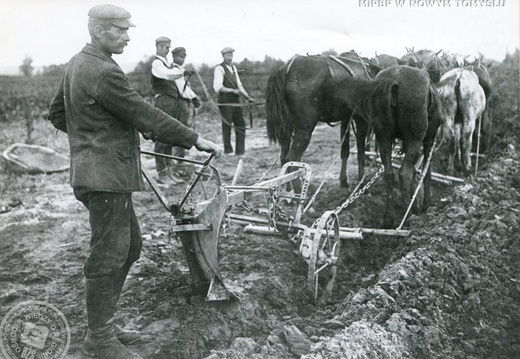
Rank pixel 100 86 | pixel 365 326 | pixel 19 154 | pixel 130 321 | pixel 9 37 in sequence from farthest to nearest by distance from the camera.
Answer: pixel 19 154 < pixel 9 37 < pixel 130 321 < pixel 365 326 < pixel 100 86

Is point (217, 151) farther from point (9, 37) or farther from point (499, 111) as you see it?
point (499, 111)

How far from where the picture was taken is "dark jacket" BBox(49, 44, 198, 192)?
2895 millimetres

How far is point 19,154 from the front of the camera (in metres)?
7.39

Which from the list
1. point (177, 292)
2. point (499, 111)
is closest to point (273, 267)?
point (177, 292)

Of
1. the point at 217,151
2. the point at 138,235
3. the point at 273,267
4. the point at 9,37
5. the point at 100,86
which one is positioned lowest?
the point at 273,267

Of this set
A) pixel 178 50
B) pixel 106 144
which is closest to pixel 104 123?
pixel 106 144

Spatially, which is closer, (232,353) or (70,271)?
(232,353)

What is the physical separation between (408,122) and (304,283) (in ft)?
7.32

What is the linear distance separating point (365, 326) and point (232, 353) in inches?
32.8

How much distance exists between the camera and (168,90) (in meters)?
7.49

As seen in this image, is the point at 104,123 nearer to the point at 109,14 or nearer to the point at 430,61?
the point at 109,14

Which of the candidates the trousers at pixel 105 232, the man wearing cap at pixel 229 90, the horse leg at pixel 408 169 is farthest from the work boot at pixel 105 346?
the man wearing cap at pixel 229 90

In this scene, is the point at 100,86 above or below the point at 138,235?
above

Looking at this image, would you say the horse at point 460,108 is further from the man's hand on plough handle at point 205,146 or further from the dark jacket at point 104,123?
the dark jacket at point 104,123
